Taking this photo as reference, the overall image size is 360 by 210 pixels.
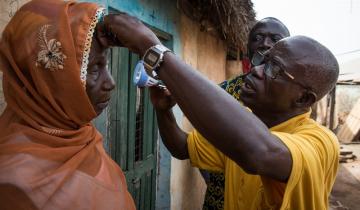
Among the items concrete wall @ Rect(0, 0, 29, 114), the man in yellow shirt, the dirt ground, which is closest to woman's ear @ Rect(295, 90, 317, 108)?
the man in yellow shirt

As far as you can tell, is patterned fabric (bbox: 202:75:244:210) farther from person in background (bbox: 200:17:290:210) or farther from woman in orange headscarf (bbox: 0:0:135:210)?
woman in orange headscarf (bbox: 0:0:135:210)

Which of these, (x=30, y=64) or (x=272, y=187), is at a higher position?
(x=30, y=64)

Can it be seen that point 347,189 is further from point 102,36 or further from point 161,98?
point 102,36

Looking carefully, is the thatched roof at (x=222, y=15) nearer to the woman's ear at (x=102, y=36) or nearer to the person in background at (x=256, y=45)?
the person in background at (x=256, y=45)

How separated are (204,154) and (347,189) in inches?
325

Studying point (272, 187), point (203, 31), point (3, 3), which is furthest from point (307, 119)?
point (203, 31)

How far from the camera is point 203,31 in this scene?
17.1ft

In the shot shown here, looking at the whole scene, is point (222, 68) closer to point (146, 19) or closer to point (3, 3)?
point (146, 19)

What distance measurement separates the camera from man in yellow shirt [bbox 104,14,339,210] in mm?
1267

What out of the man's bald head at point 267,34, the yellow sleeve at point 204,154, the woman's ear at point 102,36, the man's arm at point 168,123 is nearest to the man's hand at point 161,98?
the man's arm at point 168,123

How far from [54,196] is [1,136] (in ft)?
1.05

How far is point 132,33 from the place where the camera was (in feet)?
4.21

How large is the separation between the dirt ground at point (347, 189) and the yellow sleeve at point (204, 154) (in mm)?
6207

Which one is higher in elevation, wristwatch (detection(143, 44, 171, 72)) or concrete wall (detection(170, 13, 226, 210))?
wristwatch (detection(143, 44, 171, 72))
